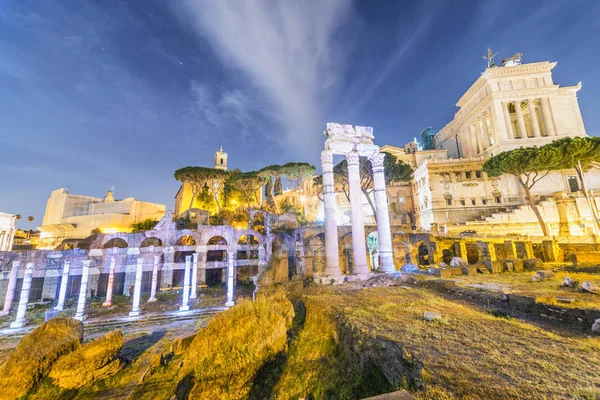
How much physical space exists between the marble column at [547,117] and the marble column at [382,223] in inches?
1363

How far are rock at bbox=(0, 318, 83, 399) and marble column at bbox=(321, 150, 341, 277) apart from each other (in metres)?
9.80

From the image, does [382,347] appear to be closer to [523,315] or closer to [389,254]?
[523,315]

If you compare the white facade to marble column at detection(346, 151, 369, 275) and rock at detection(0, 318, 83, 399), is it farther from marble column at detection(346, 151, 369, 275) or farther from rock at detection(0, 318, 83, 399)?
marble column at detection(346, 151, 369, 275)

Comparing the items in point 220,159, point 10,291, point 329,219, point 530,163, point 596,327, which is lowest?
point 10,291

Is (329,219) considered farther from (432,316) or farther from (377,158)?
(432,316)

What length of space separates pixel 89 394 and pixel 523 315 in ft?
32.5

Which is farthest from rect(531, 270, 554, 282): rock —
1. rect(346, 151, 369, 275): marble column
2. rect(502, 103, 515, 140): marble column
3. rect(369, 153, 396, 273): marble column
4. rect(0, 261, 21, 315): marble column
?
rect(502, 103, 515, 140): marble column

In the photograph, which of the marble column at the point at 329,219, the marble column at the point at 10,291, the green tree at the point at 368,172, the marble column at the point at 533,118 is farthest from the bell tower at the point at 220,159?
the marble column at the point at 533,118

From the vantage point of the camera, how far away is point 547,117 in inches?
1272

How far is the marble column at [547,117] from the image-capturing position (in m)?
31.9

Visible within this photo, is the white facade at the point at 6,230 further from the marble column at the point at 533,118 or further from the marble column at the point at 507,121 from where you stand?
the marble column at the point at 533,118

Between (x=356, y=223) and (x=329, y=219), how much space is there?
155 cm

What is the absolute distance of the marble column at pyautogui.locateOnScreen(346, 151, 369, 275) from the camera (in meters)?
12.8

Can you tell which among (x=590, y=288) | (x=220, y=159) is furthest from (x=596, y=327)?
(x=220, y=159)
